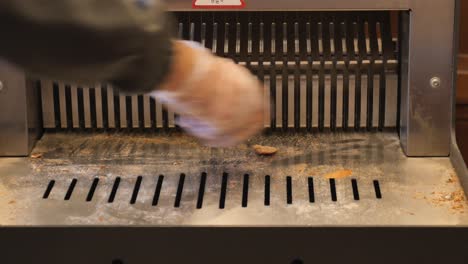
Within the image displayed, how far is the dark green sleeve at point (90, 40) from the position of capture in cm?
63

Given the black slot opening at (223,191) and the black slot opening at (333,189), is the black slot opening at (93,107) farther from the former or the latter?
Result: the black slot opening at (333,189)

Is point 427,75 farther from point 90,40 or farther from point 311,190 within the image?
point 90,40

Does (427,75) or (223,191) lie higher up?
(427,75)

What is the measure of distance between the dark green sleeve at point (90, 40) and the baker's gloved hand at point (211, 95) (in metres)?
0.03

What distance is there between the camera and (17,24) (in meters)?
0.63

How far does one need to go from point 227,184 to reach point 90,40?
2.11 feet

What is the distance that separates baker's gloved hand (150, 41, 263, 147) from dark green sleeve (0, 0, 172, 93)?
0.03 meters

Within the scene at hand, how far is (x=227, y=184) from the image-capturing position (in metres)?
1.28

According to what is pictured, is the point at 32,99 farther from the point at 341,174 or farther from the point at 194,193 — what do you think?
the point at 341,174

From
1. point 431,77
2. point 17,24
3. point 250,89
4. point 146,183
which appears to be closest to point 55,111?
point 146,183

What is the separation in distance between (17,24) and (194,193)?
0.65 metres

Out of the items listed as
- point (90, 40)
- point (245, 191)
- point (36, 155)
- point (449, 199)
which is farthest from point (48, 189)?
point (90, 40)
